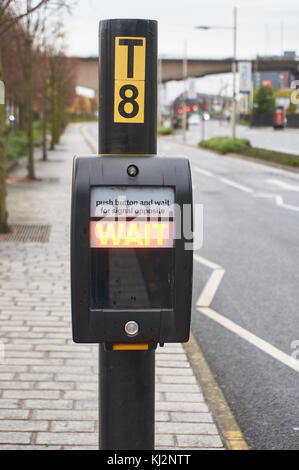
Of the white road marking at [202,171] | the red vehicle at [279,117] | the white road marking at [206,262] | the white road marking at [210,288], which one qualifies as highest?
the red vehicle at [279,117]

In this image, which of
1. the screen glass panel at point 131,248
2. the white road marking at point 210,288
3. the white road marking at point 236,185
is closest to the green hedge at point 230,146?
the white road marking at point 236,185

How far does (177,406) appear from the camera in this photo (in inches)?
191

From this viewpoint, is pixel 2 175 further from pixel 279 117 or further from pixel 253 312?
pixel 279 117

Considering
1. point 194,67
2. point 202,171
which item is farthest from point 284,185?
point 194,67

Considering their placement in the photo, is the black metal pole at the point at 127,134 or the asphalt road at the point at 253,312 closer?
the black metal pole at the point at 127,134

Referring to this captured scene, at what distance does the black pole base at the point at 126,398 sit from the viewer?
2.45m

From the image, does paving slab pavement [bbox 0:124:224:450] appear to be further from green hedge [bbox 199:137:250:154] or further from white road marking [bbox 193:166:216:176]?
green hedge [bbox 199:137:250:154]

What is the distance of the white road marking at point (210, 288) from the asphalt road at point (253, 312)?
1cm

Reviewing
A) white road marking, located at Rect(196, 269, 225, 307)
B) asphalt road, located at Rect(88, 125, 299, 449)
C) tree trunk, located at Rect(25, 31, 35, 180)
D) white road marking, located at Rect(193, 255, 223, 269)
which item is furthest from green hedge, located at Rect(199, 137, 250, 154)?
white road marking, located at Rect(196, 269, 225, 307)

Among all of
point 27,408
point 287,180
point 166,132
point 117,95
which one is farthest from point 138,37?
point 166,132

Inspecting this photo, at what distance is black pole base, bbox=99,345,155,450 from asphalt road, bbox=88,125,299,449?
7.30 ft

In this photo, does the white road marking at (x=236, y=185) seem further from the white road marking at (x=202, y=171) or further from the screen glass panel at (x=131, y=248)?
the screen glass panel at (x=131, y=248)

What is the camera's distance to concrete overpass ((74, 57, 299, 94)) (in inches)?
3310

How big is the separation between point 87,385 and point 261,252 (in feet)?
21.5
